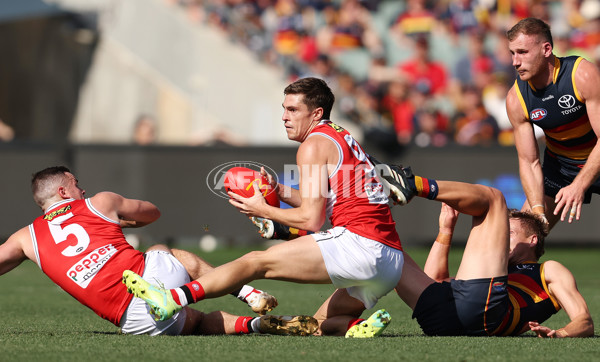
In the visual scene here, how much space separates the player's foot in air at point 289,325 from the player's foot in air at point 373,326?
0.27 metres

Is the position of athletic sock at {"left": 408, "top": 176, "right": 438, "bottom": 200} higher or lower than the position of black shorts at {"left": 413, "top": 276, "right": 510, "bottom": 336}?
higher

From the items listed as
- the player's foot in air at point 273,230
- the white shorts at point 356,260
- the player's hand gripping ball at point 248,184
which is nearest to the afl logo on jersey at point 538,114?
the white shorts at point 356,260

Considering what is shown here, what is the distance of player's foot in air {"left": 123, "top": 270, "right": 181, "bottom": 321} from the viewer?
5.62 metres

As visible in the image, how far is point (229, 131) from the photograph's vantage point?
17.4m

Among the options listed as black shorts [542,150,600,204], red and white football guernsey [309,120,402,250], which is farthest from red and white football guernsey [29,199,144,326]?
black shorts [542,150,600,204]

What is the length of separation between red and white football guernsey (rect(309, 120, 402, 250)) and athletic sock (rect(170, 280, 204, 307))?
1.03 meters

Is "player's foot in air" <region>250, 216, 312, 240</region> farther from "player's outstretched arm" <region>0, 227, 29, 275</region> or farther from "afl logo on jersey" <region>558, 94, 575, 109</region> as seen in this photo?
"afl logo on jersey" <region>558, 94, 575, 109</region>

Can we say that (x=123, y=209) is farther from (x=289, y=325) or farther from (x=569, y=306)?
(x=569, y=306)

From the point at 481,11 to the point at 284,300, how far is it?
10805 mm

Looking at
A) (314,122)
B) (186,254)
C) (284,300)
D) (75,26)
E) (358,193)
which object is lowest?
(284,300)

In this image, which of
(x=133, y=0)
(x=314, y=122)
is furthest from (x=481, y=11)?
Result: (x=314, y=122)

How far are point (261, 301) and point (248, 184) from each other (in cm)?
84

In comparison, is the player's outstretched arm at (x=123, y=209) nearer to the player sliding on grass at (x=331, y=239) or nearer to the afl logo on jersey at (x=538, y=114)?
the player sliding on grass at (x=331, y=239)

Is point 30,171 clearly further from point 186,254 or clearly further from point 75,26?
point 186,254
